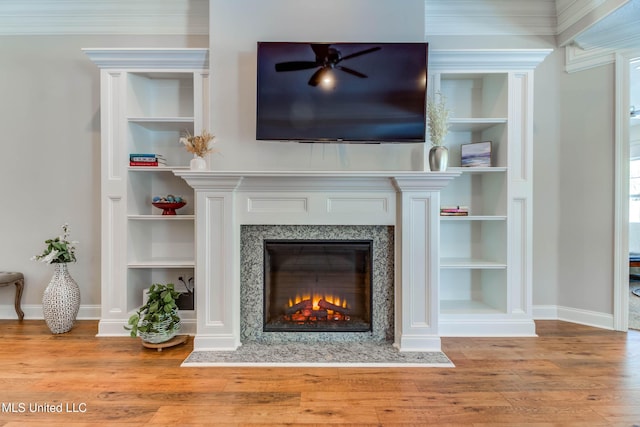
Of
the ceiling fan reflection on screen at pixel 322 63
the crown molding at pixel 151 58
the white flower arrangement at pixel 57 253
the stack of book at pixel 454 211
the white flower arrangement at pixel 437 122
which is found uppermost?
the crown molding at pixel 151 58

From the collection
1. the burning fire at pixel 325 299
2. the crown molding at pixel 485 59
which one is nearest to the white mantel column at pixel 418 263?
the burning fire at pixel 325 299

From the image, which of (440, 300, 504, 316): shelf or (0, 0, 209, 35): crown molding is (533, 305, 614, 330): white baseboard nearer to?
(440, 300, 504, 316): shelf

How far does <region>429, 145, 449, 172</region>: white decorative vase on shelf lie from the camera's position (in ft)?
8.31

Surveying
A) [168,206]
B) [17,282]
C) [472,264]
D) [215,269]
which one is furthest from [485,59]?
[17,282]

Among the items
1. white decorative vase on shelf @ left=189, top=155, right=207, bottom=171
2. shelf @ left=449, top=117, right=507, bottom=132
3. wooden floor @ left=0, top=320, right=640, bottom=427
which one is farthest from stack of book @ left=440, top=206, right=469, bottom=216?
white decorative vase on shelf @ left=189, top=155, right=207, bottom=171

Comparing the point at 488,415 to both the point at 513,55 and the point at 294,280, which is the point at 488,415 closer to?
the point at 294,280

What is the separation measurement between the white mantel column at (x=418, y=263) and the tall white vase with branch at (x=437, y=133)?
0.23 metres

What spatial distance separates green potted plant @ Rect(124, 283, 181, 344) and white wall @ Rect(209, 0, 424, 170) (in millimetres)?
1062

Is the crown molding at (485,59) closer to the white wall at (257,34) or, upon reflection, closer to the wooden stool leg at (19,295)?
the white wall at (257,34)

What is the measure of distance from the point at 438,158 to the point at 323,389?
5.95 ft

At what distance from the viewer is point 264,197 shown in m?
2.49

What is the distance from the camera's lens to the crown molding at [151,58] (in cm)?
270

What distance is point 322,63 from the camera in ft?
8.05

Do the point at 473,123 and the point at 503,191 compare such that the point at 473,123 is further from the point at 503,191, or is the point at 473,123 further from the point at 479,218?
the point at 479,218
